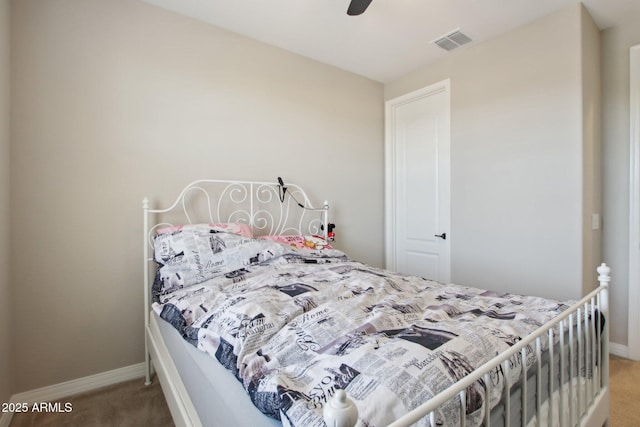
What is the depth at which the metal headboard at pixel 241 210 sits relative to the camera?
2.09 meters

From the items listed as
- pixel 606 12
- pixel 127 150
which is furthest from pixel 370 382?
pixel 606 12

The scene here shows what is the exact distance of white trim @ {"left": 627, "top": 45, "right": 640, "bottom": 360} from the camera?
Answer: 227 cm

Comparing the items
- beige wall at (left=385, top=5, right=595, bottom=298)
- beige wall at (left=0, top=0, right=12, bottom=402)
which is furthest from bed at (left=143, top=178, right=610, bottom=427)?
beige wall at (left=385, top=5, right=595, bottom=298)

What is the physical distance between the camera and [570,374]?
1.09 metres

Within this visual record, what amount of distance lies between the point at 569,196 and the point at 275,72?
2.45m

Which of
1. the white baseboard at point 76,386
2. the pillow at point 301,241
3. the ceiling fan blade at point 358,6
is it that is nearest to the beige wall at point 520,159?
the pillow at point 301,241

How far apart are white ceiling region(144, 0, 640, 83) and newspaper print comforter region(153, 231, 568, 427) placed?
1622mm

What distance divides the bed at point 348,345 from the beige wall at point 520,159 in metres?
1.03

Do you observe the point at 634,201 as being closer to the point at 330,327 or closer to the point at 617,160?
the point at 617,160

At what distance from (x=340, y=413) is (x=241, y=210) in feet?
6.97

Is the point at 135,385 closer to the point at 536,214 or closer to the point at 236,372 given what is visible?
the point at 236,372

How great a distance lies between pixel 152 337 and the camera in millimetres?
1826

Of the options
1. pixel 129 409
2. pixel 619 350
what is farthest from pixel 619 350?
pixel 129 409

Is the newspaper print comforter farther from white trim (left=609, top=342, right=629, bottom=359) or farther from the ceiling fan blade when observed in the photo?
white trim (left=609, top=342, right=629, bottom=359)
